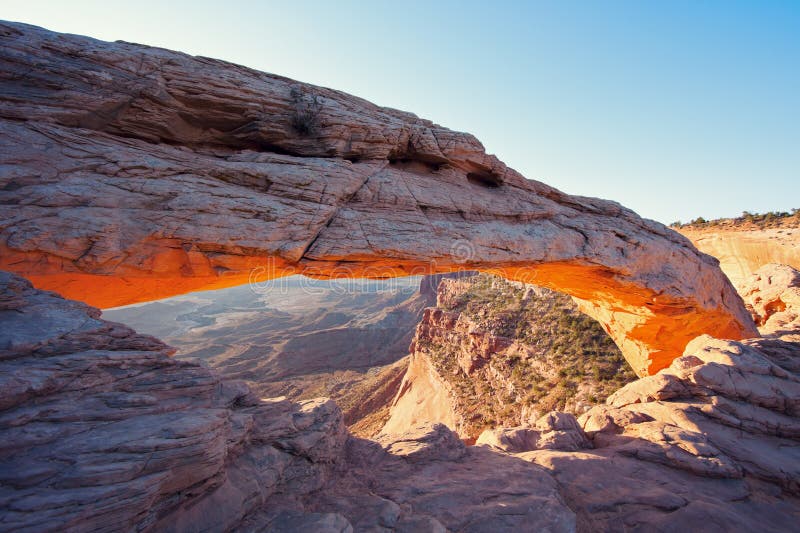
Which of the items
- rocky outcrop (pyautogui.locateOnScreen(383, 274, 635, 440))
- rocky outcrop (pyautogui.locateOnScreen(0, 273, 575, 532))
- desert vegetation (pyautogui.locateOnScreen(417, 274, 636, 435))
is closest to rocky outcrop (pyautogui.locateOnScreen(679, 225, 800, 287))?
desert vegetation (pyautogui.locateOnScreen(417, 274, 636, 435))

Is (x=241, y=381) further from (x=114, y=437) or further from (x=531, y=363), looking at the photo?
(x=531, y=363)

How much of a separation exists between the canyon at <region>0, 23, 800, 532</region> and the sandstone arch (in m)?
0.06

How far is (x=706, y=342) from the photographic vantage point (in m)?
11.7

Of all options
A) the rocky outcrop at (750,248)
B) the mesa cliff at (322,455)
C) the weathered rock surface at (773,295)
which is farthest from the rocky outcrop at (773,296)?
the mesa cliff at (322,455)

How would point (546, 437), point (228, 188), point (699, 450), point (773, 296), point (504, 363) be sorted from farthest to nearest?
1. point (504, 363)
2. point (773, 296)
3. point (546, 437)
4. point (228, 188)
5. point (699, 450)

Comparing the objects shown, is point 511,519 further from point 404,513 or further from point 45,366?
point 45,366

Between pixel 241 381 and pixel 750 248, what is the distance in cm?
3541

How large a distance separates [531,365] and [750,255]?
20.9m

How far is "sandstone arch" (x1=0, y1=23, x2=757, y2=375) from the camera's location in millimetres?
7031

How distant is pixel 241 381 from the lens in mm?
7621

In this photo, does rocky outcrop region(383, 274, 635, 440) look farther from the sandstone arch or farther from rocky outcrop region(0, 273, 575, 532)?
rocky outcrop region(0, 273, 575, 532)

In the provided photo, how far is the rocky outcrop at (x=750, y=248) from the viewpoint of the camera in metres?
23.0

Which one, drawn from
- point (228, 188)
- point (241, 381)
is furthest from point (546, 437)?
point (228, 188)

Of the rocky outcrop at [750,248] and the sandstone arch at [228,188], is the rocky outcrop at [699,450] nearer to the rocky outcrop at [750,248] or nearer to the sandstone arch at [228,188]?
the sandstone arch at [228,188]
